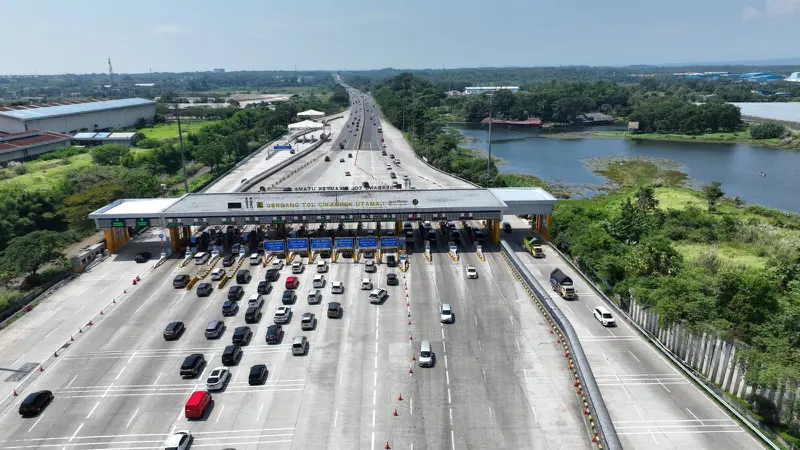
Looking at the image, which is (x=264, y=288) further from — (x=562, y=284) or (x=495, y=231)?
(x=562, y=284)

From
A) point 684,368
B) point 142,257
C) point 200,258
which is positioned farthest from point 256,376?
point 684,368

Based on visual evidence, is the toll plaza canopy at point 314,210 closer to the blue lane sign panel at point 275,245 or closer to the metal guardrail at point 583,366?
the blue lane sign panel at point 275,245

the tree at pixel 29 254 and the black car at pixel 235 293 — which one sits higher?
the tree at pixel 29 254

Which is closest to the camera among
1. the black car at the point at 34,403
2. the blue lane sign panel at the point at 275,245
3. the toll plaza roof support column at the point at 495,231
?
the black car at the point at 34,403

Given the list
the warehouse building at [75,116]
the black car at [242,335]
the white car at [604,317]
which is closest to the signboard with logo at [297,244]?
the black car at [242,335]

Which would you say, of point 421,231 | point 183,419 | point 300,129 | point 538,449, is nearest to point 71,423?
point 183,419
